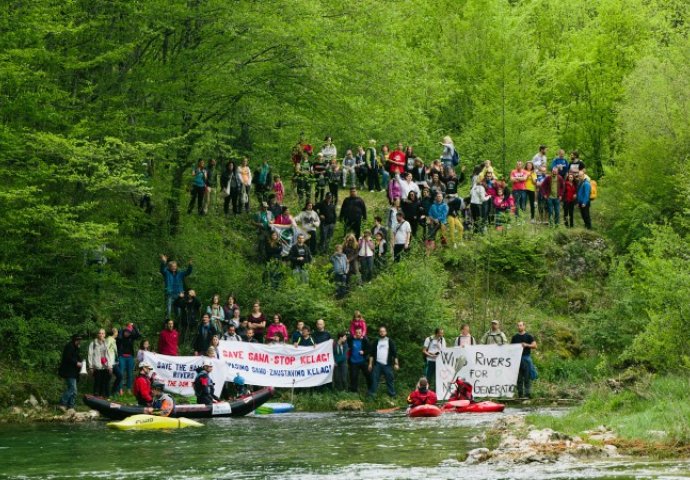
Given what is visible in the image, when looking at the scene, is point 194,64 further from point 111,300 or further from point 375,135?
point 375,135

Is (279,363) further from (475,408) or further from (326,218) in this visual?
(326,218)

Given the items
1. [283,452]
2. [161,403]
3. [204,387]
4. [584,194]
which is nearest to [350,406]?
[204,387]

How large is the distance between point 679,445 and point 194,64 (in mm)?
21037

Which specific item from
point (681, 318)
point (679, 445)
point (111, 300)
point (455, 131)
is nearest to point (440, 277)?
→ point (111, 300)

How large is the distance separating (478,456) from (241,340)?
13.3 m

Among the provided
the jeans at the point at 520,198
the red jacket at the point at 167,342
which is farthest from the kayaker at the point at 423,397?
the jeans at the point at 520,198

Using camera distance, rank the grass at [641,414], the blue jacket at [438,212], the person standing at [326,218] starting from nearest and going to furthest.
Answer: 1. the grass at [641,414]
2. the person standing at [326,218]
3. the blue jacket at [438,212]

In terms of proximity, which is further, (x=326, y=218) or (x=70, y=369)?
(x=326, y=218)

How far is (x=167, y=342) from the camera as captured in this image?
3450 centimetres

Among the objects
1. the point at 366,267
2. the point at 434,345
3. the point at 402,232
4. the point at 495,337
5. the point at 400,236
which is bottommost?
the point at 434,345

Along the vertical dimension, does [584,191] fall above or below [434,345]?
above

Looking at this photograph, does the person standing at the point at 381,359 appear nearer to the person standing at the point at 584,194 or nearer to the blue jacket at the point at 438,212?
the blue jacket at the point at 438,212

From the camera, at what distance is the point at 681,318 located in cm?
2719

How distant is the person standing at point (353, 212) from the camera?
40188mm
